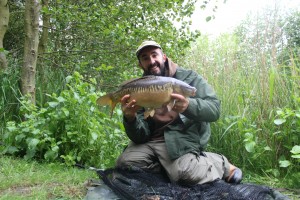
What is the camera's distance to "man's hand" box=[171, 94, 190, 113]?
2.55m

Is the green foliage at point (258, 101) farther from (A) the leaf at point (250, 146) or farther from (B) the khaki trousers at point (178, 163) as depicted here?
(B) the khaki trousers at point (178, 163)

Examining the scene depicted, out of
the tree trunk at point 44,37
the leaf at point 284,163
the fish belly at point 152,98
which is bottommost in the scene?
the leaf at point 284,163

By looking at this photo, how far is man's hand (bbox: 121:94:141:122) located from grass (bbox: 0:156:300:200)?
25.0 inches

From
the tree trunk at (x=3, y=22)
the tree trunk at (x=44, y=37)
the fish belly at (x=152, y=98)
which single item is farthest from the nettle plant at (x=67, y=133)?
the tree trunk at (x=44, y=37)

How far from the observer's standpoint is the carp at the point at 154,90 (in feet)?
8.20

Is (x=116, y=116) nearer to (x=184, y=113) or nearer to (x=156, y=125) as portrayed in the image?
(x=156, y=125)

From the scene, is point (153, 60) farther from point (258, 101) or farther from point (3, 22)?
point (3, 22)

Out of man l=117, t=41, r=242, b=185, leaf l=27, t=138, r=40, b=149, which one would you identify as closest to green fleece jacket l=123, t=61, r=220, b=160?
man l=117, t=41, r=242, b=185

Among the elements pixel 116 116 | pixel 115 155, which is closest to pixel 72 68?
pixel 116 116

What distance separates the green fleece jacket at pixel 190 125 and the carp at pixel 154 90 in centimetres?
21

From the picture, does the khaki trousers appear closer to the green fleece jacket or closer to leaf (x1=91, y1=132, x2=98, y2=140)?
the green fleece jacket

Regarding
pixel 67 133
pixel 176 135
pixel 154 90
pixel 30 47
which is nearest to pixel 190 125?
pixel 176 135

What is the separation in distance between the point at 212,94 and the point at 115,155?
4.62 ft

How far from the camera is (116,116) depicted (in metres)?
4.26
